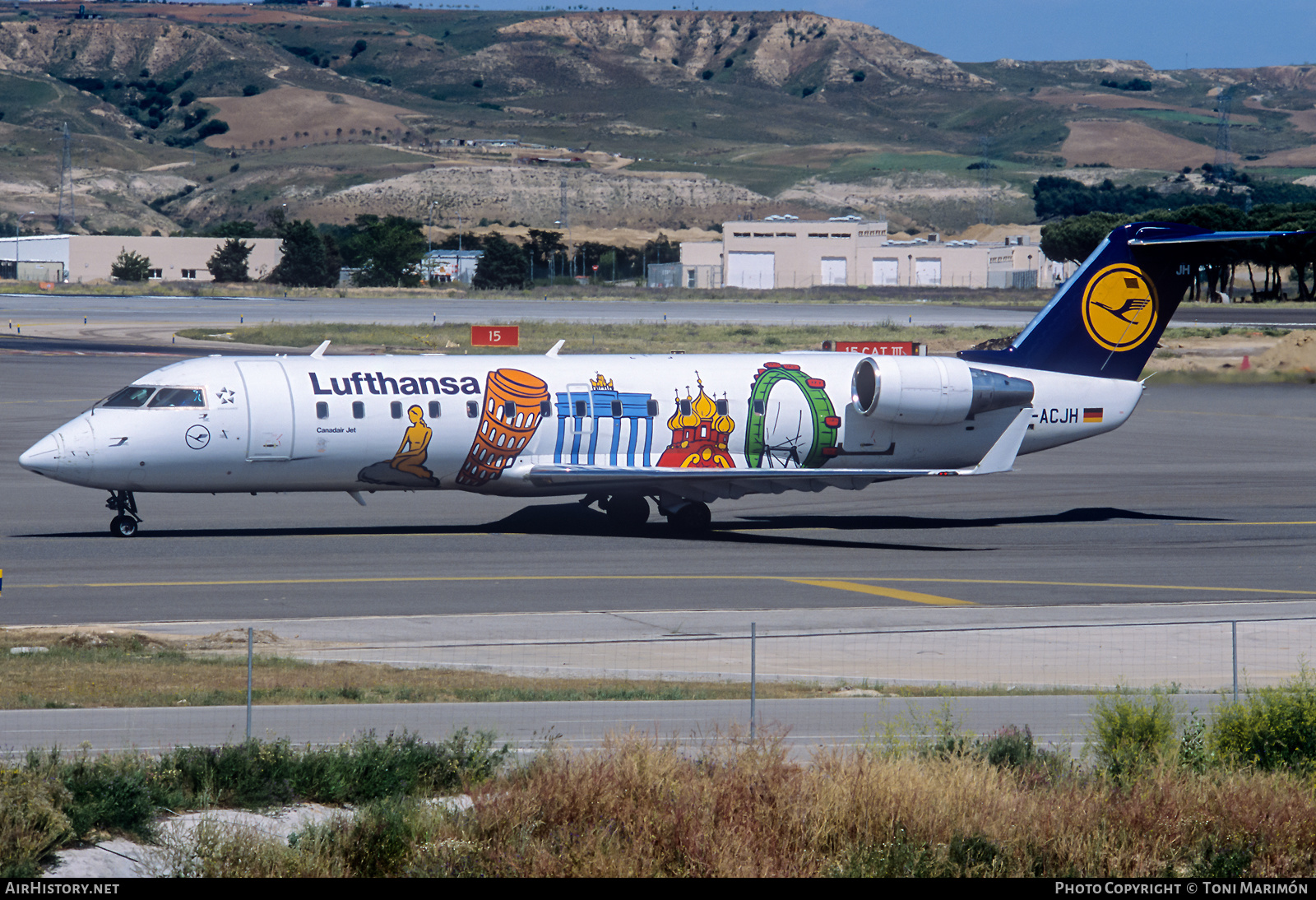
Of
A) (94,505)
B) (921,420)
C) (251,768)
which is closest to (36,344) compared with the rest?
(94,505)

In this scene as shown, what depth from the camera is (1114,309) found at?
3397 cm

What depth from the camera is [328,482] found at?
29.7 metres

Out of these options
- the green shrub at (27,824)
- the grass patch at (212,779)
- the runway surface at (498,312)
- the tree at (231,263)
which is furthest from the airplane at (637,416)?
the tree at (231,263)

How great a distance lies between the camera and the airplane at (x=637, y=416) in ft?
94.3

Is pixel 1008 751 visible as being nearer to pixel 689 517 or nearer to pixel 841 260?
pixel 689 517

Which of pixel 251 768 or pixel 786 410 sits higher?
pixel 786 410

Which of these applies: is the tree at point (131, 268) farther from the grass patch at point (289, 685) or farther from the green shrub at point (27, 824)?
the green shrub at point (27, 824)

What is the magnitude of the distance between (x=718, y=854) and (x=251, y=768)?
4.52 metres

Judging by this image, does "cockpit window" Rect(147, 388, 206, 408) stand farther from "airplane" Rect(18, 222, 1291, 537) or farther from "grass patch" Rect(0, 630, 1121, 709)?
"grass patch" Rect(0, 630, 1121, 709)

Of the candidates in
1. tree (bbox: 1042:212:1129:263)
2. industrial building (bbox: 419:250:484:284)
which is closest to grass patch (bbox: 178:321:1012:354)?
tree (bbox: 1042:212:1129:263)

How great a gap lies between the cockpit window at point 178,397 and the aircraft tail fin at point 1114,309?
17.9m

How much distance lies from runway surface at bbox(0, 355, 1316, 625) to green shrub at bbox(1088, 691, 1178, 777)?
32.7ft

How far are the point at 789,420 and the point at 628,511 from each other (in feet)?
14.4
